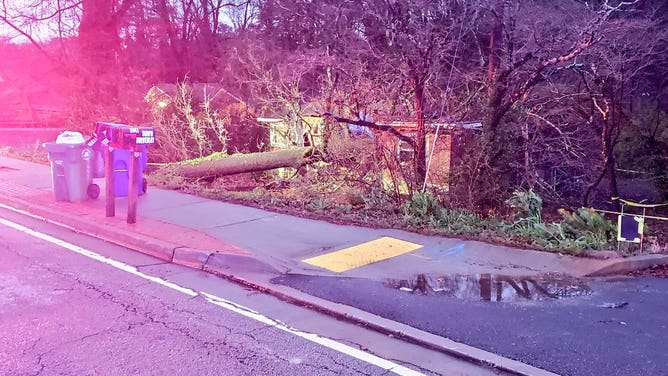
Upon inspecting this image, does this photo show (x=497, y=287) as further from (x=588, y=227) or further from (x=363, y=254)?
(x=588, y=227)

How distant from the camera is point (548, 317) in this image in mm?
5062

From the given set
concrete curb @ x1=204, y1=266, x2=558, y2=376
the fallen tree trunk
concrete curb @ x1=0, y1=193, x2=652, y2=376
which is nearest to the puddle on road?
concrete curb @ x1=0, y1=193, x2=652, y2=376

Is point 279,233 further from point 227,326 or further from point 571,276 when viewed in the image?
point 571,276

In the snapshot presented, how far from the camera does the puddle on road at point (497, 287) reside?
223 inches

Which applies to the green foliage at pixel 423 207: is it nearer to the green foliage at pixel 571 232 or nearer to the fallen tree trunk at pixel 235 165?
the green foliage at pixel 571 232

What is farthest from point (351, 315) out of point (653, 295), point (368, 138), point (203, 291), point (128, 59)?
point (128, 59)

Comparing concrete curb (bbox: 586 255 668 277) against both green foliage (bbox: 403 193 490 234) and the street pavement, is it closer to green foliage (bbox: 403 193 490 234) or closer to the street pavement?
the street pavement

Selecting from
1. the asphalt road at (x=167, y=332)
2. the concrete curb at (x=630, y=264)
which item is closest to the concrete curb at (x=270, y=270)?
the concrete curb at (x=630, y=264)

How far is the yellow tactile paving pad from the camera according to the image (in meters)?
6.70

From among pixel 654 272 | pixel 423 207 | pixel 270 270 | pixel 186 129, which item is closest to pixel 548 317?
pixel 654 272

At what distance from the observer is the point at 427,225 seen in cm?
878

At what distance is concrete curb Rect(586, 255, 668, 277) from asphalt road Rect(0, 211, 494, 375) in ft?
10.1

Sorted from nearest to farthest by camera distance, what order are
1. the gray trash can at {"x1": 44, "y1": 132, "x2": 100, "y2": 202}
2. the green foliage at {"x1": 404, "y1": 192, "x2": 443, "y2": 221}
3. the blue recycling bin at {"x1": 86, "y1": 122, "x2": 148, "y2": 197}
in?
the green foliage at {"x1": 404, "y1": 192, "x2": 443, "y2": 221} → the gray trash can at {"x1": 44, "y1": 132, "x2": 100, "y2": 202} → the blue recycling bin at {"x1": 86, "y1": 122, "x2": 148, "y2": 197}

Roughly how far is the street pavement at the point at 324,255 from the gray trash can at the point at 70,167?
60 cm
